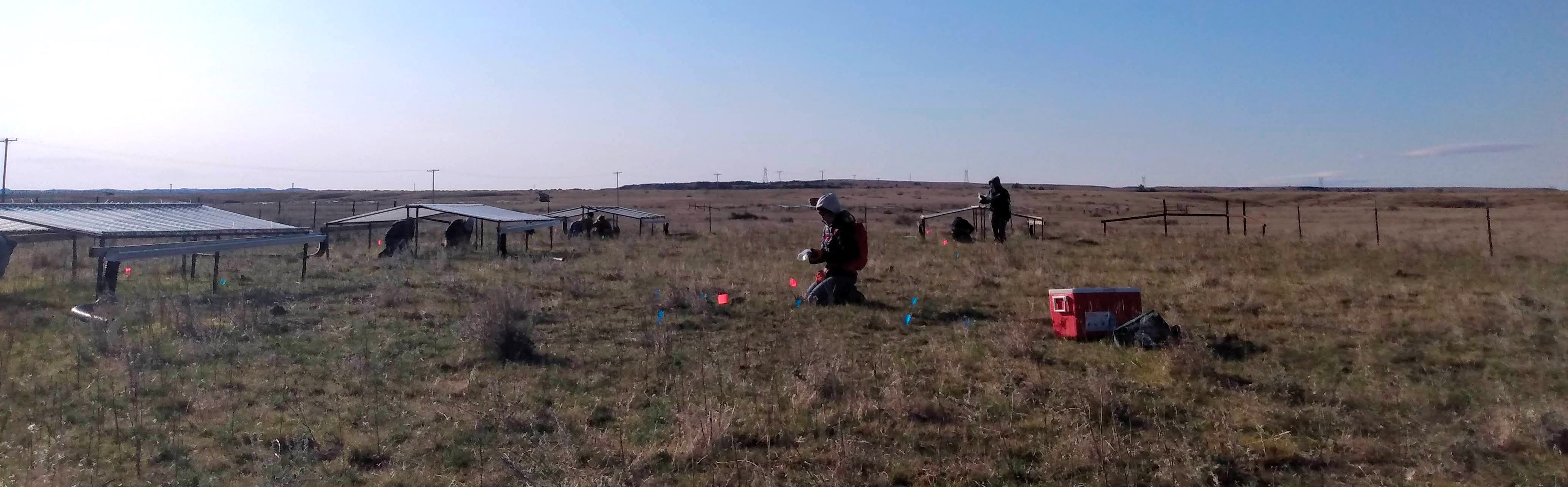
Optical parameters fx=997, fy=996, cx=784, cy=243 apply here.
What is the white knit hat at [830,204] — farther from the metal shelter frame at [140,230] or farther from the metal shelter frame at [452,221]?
the metal shelter frame at [452,221]

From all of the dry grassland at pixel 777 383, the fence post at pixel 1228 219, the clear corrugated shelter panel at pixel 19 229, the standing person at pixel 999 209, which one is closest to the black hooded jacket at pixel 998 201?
the standing person at pixel 999 209

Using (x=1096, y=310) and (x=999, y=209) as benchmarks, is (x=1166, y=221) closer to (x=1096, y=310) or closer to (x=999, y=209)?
(x=999, y=209)

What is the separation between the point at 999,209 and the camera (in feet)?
86.3

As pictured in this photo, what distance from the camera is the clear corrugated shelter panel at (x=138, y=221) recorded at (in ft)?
45.6

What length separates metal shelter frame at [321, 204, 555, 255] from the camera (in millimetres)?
23562

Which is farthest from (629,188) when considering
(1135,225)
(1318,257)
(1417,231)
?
(1318,257)

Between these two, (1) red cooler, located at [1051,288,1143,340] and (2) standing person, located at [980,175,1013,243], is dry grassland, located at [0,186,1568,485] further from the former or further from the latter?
(2) standing person, located at [980,175,1013,243]

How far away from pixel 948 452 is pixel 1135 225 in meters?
40.0

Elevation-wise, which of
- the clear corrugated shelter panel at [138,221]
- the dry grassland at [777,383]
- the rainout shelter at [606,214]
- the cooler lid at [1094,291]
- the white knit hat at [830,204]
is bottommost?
the dry grassland at [777,383]

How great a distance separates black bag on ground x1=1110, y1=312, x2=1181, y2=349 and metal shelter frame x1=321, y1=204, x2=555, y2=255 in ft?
51.4

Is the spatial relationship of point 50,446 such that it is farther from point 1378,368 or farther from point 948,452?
point 1378,368

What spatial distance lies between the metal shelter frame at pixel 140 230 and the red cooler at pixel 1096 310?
11405 mm

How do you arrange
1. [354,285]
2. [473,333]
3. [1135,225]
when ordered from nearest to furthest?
[473,333], [354,285], [1135,225]

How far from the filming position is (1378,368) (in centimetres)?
855
